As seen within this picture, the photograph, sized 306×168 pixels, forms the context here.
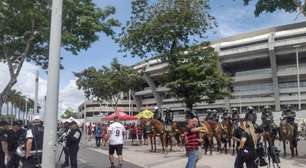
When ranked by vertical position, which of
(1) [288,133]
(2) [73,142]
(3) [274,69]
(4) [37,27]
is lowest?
(2) [73,142]

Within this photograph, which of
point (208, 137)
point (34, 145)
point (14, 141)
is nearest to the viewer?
point (34, 145)

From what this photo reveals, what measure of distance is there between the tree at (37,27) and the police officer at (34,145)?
487cm

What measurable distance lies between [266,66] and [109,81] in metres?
40.2

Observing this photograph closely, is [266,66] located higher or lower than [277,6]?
higher

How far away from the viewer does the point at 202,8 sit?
34.8 metres

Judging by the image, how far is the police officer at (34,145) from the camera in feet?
39.2

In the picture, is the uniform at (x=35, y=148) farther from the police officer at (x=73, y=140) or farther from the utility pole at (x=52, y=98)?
the police officer at (x=73, y=140)

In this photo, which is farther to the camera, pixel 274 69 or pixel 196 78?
pixel 274 69

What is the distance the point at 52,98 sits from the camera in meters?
9.34

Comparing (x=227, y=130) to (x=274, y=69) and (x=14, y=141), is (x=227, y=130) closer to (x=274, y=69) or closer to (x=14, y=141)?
(x=14, y=141)

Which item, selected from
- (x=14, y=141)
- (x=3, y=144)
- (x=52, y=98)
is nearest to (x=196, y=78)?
(x=14, y=141)

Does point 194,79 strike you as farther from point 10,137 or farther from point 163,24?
point 10,137

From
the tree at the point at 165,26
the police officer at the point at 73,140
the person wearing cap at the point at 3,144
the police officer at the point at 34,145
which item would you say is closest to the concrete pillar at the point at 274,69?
the tree at the point at 165,26

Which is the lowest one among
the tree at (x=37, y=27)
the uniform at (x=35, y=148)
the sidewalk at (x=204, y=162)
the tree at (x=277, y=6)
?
the sidewalk at (x=204, y=162)
